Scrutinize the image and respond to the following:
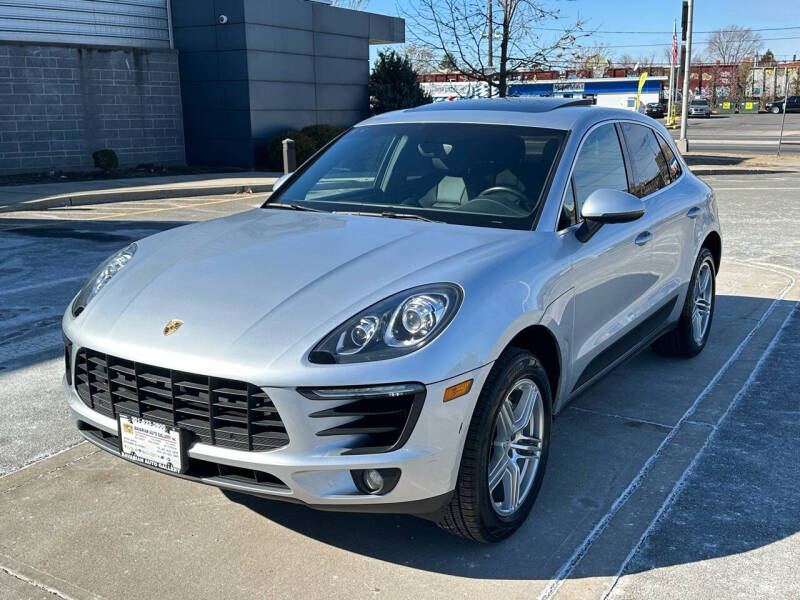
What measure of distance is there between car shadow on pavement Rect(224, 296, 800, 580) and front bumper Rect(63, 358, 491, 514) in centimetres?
46

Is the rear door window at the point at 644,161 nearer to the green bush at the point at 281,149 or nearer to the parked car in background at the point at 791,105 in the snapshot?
the green bush at the point at 281,149

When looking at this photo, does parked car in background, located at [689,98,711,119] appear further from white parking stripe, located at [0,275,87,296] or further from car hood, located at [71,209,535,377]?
car hood, located at [71,209,535,377]

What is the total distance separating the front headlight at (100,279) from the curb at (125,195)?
37.3ft

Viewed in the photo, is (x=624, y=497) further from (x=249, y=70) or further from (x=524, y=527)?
(x=249, y=70)

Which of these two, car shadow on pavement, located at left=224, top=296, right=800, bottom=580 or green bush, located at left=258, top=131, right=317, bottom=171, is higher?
green bush, located at left=258, top=131, right=317, bottom=171

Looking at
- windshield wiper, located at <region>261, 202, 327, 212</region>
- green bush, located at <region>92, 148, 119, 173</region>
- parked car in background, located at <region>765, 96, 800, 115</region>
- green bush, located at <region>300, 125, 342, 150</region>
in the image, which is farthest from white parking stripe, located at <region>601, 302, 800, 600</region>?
parked car in background, located at <region>765, 96, 800, 115</region>

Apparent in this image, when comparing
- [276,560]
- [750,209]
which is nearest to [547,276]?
[276,560]

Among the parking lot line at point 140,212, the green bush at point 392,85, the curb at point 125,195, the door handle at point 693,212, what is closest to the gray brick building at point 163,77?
the green bush at point 392,85

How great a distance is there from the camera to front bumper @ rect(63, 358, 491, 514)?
284cm

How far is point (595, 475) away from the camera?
4000 mm

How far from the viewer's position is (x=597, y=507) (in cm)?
368

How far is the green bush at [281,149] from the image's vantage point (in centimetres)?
2220

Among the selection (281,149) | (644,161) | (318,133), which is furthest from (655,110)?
(644,161)

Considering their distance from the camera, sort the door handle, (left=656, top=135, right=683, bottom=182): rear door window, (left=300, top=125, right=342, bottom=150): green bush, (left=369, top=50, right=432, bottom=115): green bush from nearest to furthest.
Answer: the door handle, (left=656, top=135, right=683, bottom=182): rear door window, (left=300, top=125, right=342, bottom=150): green bush, (left=369, top=50, right=432, bottom=115): green bush
